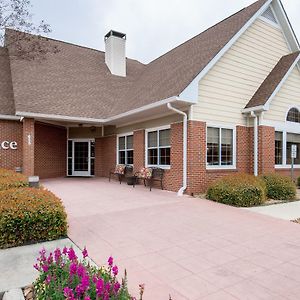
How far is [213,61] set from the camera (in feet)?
35.3

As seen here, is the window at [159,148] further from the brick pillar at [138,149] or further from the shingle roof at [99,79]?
the shingle roof at [99,79]

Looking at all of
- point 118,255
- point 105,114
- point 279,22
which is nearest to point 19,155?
point 105,114

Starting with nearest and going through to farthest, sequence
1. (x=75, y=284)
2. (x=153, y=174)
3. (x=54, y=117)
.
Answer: (x=75, y=284), (x=153, y=174), (x=54, y=117)

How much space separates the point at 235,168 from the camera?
12.0m

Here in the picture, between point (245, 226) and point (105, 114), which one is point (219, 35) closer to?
point (105, 114)

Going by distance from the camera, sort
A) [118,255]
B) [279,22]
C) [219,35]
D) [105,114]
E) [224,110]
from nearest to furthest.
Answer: [118,255] < [224,110] < [219,35] < [279,22] < [105,114]

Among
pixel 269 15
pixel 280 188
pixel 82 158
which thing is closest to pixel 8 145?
pixel 82 158

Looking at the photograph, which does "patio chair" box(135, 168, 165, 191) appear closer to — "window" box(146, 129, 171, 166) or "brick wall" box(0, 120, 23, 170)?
"window" box(146, 129, 171, 166)

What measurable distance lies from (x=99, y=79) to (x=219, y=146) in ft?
33.7

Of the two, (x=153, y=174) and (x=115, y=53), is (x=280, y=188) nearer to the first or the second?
(x=153, y=174)

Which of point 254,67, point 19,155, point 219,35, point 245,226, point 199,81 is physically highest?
point 219,35

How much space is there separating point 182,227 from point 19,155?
1135cm

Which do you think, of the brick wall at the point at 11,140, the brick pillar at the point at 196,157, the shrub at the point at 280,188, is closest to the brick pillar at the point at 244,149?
the shrub at the point at 280,188

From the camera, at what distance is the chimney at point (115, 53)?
64.7 ft
